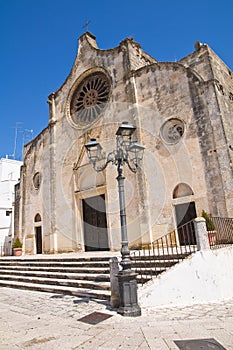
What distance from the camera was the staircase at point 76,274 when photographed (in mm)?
6699

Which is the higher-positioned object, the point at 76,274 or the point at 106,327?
the point at 76,274

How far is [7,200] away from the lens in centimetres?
2580

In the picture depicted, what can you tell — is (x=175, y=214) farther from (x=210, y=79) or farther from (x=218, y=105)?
(x=210, y=79)

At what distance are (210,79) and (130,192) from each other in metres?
6.04

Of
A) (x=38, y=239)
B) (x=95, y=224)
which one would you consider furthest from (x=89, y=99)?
(x=38, y=239)

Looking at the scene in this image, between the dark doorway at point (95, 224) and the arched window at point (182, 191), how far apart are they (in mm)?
4272

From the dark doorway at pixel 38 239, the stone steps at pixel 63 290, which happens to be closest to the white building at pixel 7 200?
the dark doorway at pixel 38 239

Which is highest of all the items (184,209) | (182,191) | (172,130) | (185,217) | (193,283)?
(172,130)

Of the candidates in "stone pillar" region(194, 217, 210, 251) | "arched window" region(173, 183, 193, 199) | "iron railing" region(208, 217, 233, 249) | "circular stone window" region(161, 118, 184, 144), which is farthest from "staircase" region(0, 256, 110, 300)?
"circular stone window" region(161, 118, 184, 144)

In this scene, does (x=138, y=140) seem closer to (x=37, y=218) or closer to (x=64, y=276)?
(x=64, y=276)

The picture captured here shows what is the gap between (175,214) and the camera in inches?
425

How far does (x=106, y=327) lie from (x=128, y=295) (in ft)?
2.60


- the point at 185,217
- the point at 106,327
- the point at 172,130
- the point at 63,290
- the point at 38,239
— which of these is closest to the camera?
the point at 106,327

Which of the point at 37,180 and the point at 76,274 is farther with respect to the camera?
the point at 37,180
